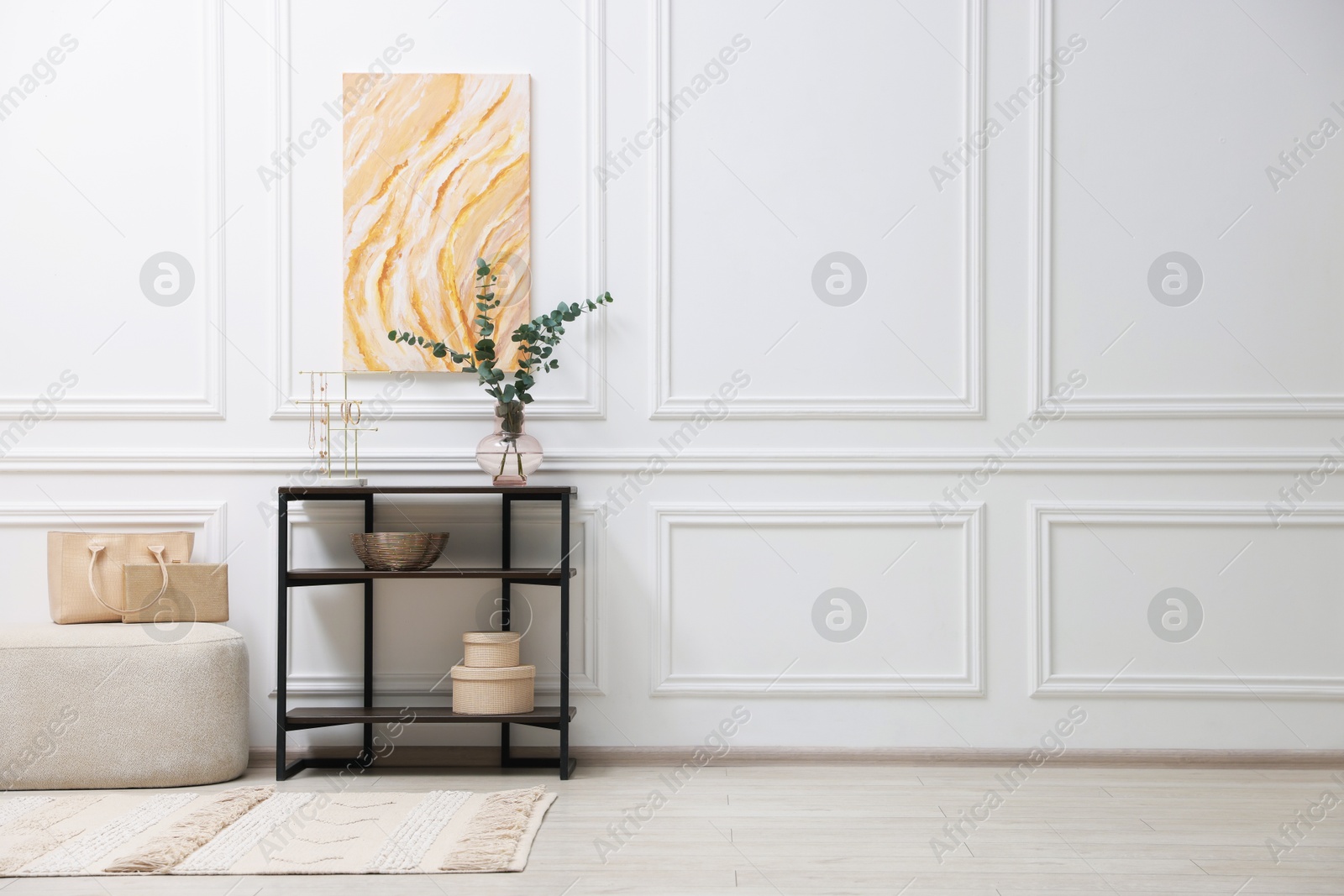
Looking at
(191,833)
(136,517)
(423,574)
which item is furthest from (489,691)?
(136,517)

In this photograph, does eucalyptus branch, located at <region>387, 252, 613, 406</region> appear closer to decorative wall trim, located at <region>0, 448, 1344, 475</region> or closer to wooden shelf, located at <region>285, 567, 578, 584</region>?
decorative wall trim, located at <region>0, 448, 1344, 475</region>

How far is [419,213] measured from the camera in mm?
2822

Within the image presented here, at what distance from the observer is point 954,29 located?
9.25ft

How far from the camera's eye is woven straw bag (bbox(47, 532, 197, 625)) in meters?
2.62

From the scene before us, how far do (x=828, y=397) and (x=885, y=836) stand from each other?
119cm

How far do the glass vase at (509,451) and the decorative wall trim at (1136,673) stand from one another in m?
1.41

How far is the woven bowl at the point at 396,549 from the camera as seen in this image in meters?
2.56

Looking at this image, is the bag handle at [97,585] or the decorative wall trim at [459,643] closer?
the bag handle at [97,585]

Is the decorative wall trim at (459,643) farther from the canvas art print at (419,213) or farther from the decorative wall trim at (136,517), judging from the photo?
the canvas art print at (419,213)

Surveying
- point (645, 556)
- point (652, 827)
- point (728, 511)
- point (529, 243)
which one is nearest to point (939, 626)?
point (728, 511)

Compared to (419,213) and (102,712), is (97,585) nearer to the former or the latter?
(102,712)

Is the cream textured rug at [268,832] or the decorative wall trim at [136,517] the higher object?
the decorative wall trim at [136,517]

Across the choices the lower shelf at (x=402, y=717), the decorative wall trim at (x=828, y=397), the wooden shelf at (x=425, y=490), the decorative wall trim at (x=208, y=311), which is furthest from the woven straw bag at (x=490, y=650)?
the decorative wall trim at (x=208, y=311)

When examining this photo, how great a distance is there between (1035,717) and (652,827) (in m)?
1.21
